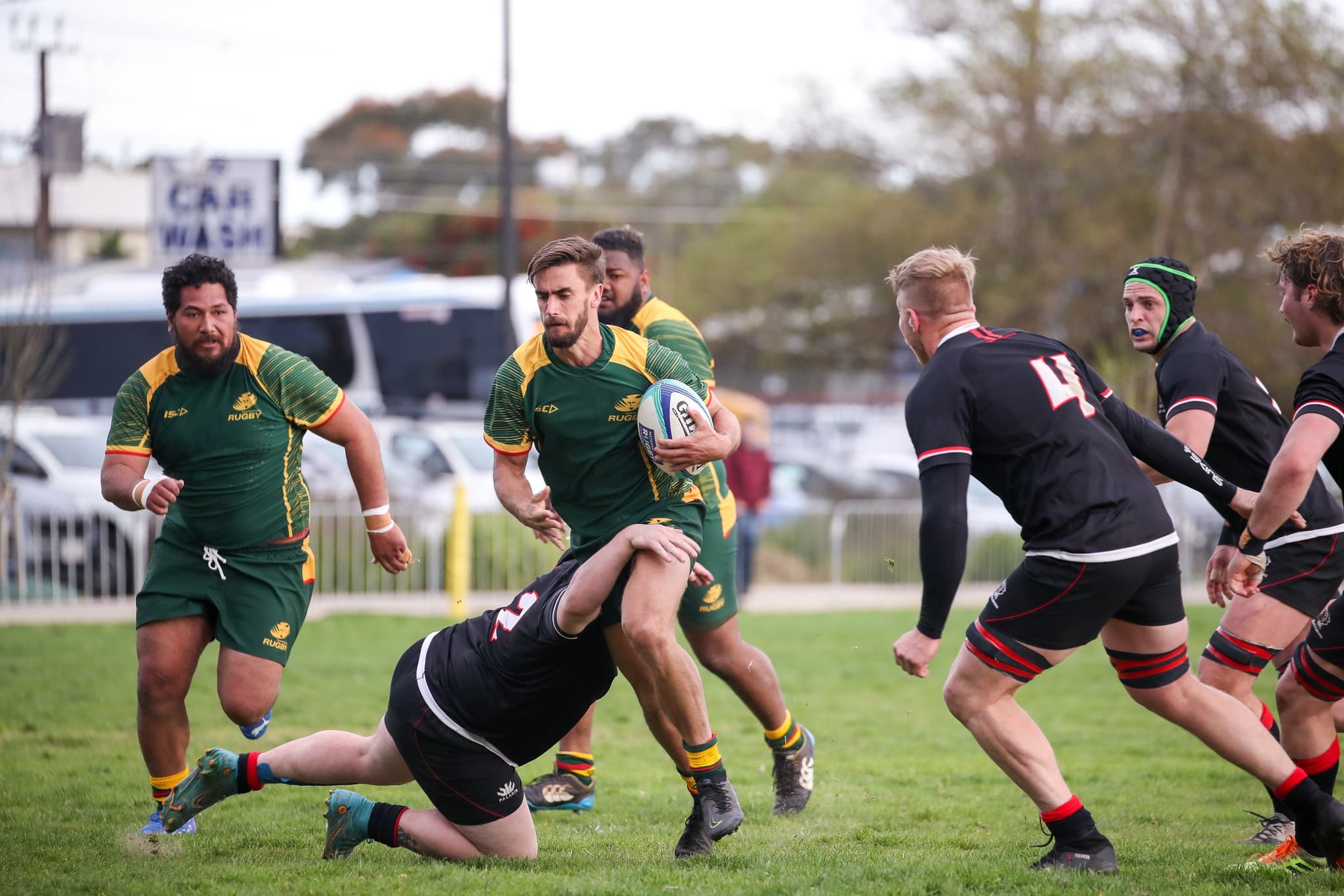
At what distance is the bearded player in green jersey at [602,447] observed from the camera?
485cm

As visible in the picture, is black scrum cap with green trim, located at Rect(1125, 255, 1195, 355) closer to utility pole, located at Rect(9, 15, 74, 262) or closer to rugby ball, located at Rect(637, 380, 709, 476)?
rugby ball, located at Rect(637, 380, 709, 476)

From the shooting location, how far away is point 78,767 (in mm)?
7074

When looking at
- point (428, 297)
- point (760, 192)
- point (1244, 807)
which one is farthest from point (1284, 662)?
point (760, 192)

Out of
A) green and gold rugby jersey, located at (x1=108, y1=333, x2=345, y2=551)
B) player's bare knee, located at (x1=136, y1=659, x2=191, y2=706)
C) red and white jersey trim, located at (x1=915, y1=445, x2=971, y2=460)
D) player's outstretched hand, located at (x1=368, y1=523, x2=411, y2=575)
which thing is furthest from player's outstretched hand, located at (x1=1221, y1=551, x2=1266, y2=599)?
player's bare knee, located at (x1=136, y1=659, x2=191, y2=706)

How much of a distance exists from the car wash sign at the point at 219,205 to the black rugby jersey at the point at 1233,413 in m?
13.1

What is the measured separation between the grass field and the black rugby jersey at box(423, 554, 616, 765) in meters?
0.51

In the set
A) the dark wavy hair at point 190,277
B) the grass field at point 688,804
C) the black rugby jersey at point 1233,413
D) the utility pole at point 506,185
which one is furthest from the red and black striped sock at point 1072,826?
the utility pole at point 506,185

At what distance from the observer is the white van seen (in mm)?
23969

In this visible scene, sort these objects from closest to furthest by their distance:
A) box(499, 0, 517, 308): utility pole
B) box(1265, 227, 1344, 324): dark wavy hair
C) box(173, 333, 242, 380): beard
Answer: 1. box(1265, 227, 1344, 324): dark wavy hair
2. box(173, 333, 242, 380): beard
3. box(499, 0, 517, 308): utility pole

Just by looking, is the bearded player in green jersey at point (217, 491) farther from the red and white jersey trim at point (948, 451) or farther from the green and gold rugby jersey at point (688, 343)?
the red and white jersey trim at point (948, 451)

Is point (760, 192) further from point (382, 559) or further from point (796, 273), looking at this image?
point (382, 559)

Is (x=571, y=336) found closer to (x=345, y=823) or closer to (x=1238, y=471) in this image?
(x=345, y=823)

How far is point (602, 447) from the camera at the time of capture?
5.10 metres

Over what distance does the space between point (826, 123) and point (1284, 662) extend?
91.6 feet
